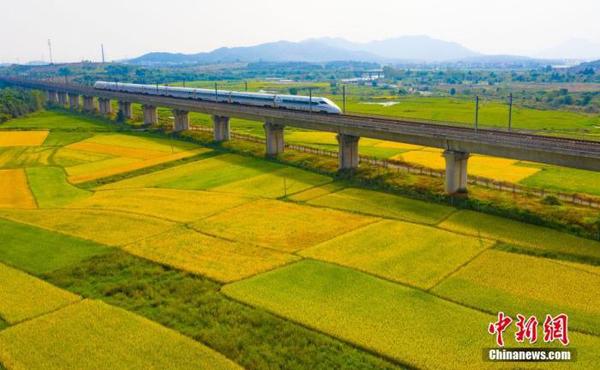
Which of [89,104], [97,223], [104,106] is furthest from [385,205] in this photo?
[89,104]

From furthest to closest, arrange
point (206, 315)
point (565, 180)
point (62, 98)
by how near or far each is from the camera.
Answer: point (62, 98) < point (565, 180) < point (206, 315)

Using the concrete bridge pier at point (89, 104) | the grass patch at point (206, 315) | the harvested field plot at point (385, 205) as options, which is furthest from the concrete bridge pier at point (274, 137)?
the concrete bridge pier at point (89, 104)

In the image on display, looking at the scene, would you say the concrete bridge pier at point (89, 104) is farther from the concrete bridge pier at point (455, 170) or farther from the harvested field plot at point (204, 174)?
the concrete bridge pier at point (455, 170)

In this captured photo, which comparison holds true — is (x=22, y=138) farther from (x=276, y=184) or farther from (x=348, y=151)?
(x=348, y=151)

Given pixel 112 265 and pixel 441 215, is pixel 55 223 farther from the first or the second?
pixel 441 215

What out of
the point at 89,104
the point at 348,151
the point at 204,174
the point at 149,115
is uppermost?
the point at 89,104

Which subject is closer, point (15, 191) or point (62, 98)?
point (15, 191)
